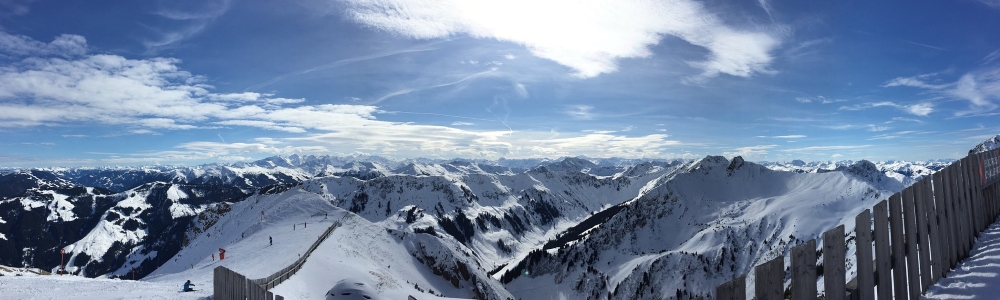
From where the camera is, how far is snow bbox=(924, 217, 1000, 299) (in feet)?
20.1

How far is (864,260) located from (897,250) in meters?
1.01

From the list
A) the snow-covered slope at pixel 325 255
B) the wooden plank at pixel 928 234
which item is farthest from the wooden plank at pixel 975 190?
the snow-covered slope at pixel 325 255

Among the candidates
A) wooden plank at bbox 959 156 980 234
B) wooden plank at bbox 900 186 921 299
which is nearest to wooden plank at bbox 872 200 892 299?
wooden plank at bbox 900 186 921 299

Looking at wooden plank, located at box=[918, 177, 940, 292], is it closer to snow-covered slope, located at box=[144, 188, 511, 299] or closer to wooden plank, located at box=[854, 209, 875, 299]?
wooden plank, located at box=[854, 209, 875, 299]

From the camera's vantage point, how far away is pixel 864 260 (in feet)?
17.8

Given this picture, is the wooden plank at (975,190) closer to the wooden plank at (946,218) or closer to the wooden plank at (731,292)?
the wooden plank at (946,218)

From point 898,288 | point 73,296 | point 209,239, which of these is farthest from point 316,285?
point 209,239

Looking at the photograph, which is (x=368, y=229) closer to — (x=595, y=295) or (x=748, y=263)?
(x=595, y=295)

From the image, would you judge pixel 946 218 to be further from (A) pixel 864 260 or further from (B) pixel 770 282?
(B) pixel 770 282

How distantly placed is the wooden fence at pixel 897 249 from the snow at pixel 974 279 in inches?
5.1

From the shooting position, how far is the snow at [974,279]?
20.1ft

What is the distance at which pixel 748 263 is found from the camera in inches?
6299

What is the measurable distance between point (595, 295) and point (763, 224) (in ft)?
276

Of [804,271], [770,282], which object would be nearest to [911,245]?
[804,271]
